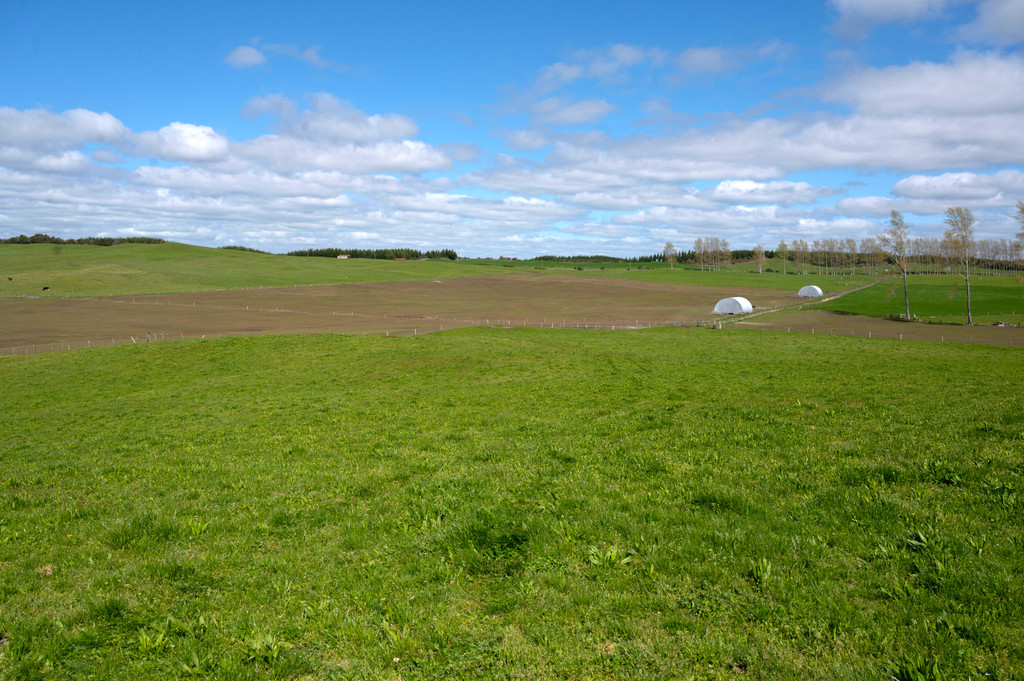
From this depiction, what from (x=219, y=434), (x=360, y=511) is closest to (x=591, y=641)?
(x=360, y=511)

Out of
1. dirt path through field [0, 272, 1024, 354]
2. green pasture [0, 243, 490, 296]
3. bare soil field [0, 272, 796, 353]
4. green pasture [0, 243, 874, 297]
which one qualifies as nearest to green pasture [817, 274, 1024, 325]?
dirt path through field [0, 272, 1024, 354]

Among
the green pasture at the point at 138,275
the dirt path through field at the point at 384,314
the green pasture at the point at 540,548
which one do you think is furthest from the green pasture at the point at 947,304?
the green pasture at the point at 138,275

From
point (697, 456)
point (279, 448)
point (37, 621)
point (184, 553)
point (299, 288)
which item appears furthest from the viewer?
point (299, 288)

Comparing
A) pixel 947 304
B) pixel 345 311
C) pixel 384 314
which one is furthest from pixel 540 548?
pixel 947 304

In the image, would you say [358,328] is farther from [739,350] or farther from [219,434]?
[219,434]

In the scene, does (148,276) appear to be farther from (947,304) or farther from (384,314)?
(947,304)

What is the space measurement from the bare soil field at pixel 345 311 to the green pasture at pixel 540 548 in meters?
57.4

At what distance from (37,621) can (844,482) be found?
11527 mm

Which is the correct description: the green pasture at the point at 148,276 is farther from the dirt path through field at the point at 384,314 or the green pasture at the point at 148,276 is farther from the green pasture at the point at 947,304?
the green pasture at the point at 947,304

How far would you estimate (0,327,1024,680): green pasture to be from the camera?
19.1ft

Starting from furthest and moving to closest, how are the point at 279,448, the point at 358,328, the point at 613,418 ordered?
the point at 358,328, the point at 613,418, the point at 279,448

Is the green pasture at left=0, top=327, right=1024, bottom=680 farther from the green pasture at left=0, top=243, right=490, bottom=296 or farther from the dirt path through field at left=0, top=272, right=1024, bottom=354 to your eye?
the green pasture at left=0, top=243, right=490, bottom=296

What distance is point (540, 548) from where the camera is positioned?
7.92m

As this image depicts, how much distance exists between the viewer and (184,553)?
27.4 ft
